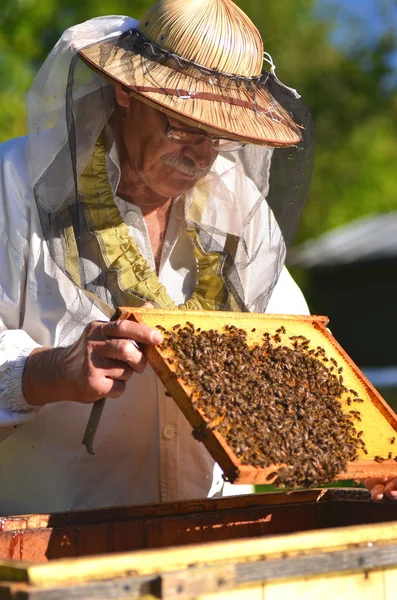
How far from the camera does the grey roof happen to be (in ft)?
63.2

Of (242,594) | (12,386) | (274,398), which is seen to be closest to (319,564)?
(242,594)

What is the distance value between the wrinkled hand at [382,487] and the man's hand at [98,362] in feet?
3.09

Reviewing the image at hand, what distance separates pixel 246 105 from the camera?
3125 millimetres

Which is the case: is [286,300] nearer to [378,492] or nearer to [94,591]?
[378,492]

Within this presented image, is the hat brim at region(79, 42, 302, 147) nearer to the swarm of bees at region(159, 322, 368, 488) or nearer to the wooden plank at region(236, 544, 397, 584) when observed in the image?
the swarm of bees at region(159, 322, 368, 488)

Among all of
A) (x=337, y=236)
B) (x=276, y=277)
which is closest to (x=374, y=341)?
(x=337, y=236)

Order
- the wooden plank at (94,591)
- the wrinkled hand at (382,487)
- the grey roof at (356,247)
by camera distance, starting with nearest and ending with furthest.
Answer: the wooden plank at (94,591) < the wrinkled hand at (382,487) < the grey roof at (356,247)

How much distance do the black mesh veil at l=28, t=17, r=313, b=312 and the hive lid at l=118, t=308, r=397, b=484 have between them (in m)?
0.26

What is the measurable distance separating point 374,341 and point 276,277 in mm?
17275

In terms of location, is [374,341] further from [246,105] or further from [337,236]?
[246,105]

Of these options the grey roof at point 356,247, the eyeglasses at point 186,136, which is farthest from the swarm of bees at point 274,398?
the grey roof at point 356,247

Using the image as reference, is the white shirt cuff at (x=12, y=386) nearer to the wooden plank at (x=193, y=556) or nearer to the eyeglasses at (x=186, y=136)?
the eyeglasses at (x=186, y=136)

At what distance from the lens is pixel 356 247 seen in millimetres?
20391

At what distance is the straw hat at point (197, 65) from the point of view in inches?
117
